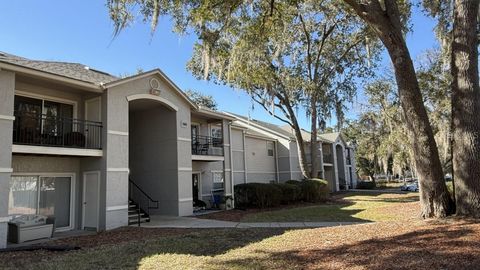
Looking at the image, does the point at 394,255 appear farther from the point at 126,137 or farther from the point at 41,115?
the point at 41,115

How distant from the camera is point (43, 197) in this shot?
12898 millimetres

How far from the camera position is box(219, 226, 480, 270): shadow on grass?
5680 mm

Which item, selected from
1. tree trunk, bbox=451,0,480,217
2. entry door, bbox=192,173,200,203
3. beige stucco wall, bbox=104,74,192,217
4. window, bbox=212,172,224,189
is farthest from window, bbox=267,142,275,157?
tree trunk, bbox=451,0,480,217

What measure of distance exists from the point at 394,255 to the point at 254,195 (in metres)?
14.5

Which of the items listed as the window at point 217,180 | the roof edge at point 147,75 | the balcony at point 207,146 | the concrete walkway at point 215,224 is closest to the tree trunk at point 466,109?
the concrete walkway at point 215,224

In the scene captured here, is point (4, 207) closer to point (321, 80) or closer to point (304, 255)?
point (304, 255)

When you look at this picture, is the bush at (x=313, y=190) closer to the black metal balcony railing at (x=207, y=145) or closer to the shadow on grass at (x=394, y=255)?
the black metal balcony railing at (x=207, y=145)

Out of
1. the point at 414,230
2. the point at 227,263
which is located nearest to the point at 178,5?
the point at 227,263

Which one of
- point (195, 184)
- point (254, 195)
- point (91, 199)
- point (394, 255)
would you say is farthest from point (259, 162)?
point (394, 255)

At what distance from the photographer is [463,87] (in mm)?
8547

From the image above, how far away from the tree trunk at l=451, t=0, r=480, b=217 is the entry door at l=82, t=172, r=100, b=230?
11233mm

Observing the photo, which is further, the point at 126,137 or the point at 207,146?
the point at 207,146

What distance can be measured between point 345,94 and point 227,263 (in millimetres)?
20544

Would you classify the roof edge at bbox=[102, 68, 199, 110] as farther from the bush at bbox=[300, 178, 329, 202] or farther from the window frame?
the window frame
